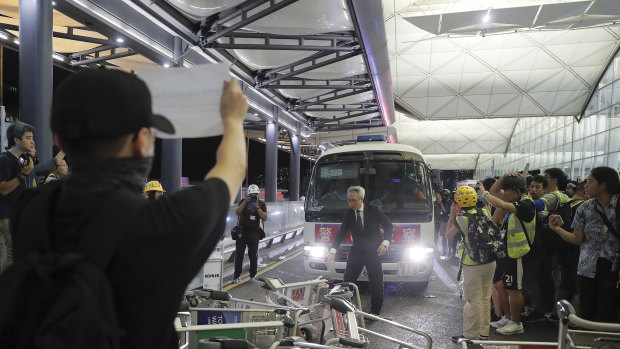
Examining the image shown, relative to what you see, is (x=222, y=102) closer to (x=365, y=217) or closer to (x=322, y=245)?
(x=365, y=217)

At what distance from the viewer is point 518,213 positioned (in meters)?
5.82

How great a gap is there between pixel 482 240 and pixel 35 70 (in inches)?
297

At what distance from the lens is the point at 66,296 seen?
0.92m

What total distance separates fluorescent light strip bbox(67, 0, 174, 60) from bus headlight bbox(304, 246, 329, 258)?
6023 mm

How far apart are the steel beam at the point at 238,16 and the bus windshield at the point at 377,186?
363 centimetres

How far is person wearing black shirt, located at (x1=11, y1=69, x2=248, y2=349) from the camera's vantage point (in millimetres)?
1027

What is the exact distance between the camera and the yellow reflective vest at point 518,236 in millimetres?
5898

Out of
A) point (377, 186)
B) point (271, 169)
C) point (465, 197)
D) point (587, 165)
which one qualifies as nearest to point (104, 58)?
point (377, 186)

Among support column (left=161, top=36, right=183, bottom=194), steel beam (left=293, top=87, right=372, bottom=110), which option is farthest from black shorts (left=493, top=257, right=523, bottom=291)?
steel beam (left=293, top=87, right=372, bottom=110)

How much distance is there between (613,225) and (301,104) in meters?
15.9

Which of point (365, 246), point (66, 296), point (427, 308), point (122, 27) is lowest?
point (427, 308)

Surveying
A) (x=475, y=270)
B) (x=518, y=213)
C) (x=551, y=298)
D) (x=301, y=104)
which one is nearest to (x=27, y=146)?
(x=475, y=270)

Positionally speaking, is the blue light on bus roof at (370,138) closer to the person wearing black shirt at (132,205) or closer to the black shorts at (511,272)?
the black shorts at (511,272)

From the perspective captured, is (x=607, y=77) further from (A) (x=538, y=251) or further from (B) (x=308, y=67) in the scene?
(A) (x=538, y=251)
